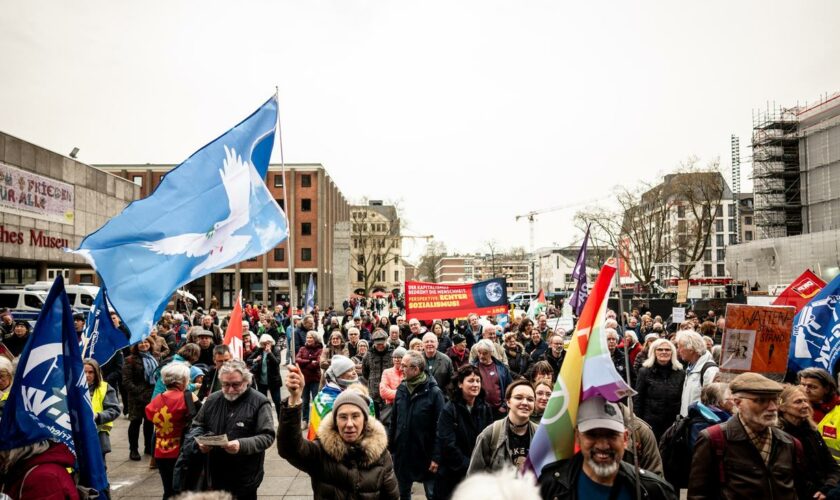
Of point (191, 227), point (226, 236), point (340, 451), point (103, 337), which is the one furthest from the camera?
point (103, 337)

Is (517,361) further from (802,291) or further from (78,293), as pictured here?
(78,293)

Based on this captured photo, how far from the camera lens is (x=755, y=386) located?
3.38 metres

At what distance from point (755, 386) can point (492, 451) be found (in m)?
1.80

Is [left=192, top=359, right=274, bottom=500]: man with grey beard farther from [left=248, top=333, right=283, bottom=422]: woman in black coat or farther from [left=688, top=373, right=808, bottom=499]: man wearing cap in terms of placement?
[left=248, top=333, right=283, bottom=422]: woman in black coat

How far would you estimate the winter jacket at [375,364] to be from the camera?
8.48m

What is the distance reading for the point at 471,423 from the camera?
526 centimetres

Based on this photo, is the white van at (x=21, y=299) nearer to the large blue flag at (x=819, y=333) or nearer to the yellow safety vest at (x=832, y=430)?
the large blue flag at (x=819, y=333)

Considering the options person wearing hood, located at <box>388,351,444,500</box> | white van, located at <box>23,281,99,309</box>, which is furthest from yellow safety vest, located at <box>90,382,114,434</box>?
white van, located at <box>23,281,99,309</box>

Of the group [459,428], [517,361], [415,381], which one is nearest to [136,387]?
[415,381]

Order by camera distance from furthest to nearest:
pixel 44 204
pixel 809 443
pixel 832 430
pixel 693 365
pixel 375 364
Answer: pixel 44 204 → pixel 375 364 → pixel 693 365 → pixel 832 430 → pixel 809 443

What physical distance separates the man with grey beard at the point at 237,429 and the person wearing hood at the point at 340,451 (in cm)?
96

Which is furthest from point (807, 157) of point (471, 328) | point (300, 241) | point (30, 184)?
point (30, 184)

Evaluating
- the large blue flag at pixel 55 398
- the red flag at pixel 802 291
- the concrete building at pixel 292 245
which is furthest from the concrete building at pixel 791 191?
the large blue flag at pixel 55 398

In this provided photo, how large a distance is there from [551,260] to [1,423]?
119 m
